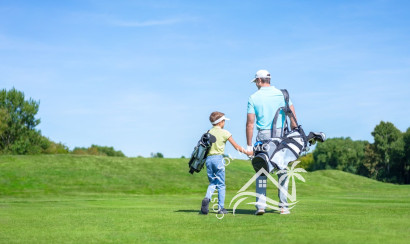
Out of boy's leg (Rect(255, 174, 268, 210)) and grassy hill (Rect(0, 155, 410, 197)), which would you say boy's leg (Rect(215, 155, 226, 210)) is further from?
grassy hill (Rect(0, 155, 410, 197))

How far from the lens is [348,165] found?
10894 cm

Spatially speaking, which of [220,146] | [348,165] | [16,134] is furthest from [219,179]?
[348,165]

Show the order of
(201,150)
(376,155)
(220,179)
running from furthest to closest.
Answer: (376,155) < (220,179) < (201,150)

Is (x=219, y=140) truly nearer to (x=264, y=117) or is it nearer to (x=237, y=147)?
(x=237, y=147)

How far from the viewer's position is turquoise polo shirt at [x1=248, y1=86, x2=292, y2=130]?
1019 centimetres

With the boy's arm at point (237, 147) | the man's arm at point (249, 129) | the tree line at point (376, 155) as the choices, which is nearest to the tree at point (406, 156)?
the tree line at point (376, 155)

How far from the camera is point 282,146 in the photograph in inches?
386

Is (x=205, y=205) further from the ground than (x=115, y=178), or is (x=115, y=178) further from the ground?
(x=115, y=178)

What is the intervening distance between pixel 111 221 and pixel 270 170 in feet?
10.1

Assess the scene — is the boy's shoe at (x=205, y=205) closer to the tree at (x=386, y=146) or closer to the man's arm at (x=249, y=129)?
the man's arm at (x=249, y=129)

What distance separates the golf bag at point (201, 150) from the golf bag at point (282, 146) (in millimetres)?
1129

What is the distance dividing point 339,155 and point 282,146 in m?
104

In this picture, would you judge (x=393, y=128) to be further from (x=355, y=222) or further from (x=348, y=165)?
(x=355, y=222)

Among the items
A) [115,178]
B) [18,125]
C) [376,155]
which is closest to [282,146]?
[115,178]
